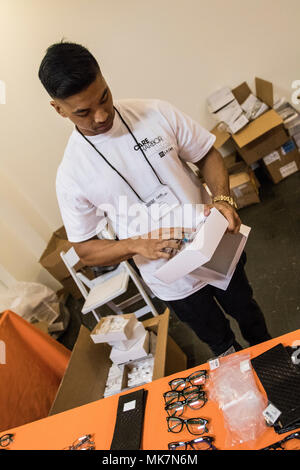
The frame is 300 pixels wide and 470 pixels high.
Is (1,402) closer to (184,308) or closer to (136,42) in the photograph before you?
(184,308)

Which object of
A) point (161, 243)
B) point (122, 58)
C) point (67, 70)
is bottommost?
point (161, 243)

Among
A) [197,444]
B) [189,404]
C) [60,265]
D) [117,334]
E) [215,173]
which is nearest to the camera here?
[197,444]

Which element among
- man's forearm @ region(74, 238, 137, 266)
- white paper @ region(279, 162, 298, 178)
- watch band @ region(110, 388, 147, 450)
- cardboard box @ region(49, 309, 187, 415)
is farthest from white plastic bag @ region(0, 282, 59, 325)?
white paper @ region(279, 162, 298, 178)

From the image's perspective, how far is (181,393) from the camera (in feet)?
3.13

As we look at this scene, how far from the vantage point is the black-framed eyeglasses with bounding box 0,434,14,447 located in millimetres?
1124

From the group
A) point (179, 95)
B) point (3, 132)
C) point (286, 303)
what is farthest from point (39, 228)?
point (286, 303)

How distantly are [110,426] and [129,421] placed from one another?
8 centimetres

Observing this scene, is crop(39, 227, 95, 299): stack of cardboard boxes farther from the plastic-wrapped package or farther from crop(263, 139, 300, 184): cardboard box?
the plastic-wrapped package

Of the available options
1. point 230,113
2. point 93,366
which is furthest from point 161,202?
point 230,113

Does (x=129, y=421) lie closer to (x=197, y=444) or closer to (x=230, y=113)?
(x=197, y=444)

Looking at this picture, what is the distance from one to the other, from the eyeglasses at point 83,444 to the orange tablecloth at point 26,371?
78 centimetres

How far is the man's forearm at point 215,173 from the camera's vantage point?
1226 mm

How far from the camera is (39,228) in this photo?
141 inches

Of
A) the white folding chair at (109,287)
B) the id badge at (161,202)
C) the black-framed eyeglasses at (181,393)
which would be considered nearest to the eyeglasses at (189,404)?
the black-framed eyeglasses at (181,393)
